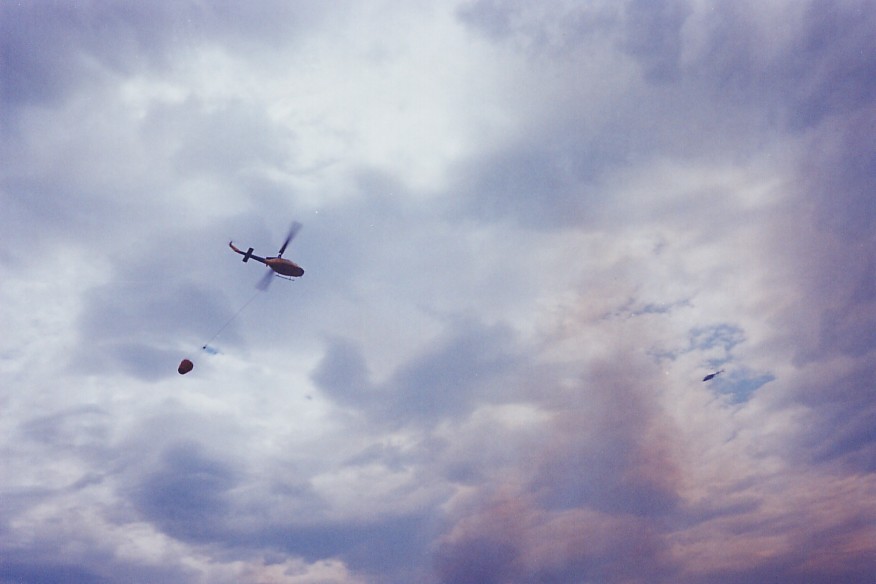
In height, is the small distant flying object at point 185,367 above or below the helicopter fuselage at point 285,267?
below

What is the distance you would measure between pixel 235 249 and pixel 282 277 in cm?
1048

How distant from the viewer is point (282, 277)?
91250mm

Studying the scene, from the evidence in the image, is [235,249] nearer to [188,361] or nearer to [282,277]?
[282,277]

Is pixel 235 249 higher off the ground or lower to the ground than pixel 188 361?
higher

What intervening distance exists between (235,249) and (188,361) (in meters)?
23.7

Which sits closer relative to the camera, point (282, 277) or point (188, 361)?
point (188, 361)

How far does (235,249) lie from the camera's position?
92.4 metres

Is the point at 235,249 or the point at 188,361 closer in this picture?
the point at 188,361

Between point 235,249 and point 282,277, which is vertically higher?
point 235,249

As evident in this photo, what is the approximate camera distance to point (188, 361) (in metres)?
77.8

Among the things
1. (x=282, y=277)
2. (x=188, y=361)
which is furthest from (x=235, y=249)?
(x=188, y=361)

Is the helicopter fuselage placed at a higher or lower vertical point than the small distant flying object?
higher

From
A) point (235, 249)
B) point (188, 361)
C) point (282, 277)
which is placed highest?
point (235, 249)
